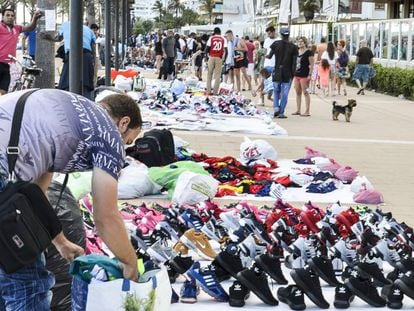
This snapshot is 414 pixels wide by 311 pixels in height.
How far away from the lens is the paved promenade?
10.5 metres

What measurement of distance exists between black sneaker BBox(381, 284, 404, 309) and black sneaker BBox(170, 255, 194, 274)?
4.08 ft

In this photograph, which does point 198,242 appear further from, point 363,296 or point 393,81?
point 393,81

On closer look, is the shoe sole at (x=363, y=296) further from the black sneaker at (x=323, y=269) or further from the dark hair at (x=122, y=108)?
the dark hair at (x=122, y=108)

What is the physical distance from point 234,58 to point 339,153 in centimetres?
1293

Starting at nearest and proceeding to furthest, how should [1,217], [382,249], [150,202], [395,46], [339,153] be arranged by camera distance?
[1,217] → [382,249] → [150,202] → [339,153] → [395,46]

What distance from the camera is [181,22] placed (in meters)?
129

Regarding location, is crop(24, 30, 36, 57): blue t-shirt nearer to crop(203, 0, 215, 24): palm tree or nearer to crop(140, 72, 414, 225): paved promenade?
crop(140, 72, 414, 225): paved promenade

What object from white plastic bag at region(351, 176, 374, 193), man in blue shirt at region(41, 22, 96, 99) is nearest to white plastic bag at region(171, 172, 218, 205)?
white plastic bag at region(351, 176, 374, 193)

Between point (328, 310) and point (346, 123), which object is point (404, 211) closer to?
point (328, 310)

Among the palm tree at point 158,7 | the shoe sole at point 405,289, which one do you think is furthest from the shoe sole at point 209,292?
the palm tree at point 158,7

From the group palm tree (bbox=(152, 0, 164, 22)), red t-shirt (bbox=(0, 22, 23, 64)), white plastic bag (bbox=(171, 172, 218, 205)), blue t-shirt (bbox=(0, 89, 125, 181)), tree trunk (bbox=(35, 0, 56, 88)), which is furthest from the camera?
palm tree (bbox=(152, 0, 164, 22))

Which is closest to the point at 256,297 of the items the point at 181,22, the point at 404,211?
the point at 404,211

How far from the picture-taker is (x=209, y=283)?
5430 millimetres

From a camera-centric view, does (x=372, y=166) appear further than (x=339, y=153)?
No
